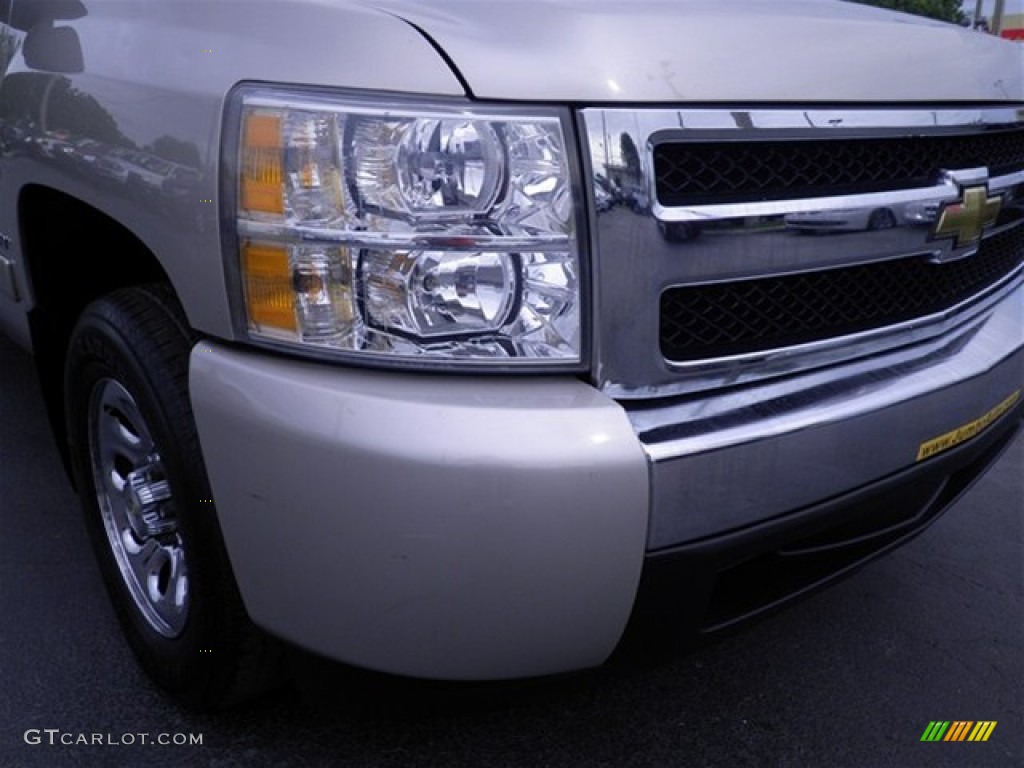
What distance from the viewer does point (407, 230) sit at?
1.49 metres

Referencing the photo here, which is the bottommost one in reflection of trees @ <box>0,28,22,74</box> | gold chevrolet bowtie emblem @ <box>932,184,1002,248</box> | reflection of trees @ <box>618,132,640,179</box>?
gold chevrolet bowtie emblem @ <box>932,184,1002,248</box>

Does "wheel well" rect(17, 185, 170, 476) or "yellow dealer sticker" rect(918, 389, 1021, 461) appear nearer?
"yellow dealer sticker" rect(918, 389, 1021, 461)

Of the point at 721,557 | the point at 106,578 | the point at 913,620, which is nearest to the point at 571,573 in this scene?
the point at 721,557

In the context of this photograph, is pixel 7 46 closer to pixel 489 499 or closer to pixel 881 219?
pixel 489 499

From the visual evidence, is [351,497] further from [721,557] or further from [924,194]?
[924,194]

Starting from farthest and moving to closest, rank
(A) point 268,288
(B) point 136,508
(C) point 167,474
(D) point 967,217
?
(B) point 136,508, (D) point 967,217, (C) point 167,474, (A) point 268,288

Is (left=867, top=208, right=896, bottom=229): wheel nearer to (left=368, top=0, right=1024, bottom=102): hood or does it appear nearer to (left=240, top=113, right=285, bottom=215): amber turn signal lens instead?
(left=368, top=0, right=1024, bottom=102): hood

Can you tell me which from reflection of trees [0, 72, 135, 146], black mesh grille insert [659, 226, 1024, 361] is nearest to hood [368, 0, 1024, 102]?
black mesh grille insert [659, 226, 1024, 361]

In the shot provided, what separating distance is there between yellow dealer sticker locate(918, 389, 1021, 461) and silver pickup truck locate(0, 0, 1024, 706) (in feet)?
0.15

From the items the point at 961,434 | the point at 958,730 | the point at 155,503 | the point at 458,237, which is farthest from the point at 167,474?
the point at 958,730

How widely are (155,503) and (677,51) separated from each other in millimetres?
1395

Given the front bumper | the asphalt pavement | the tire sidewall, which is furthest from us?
the asphalt pavement

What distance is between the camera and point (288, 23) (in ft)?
5.19

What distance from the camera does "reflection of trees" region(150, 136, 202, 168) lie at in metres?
1.58
